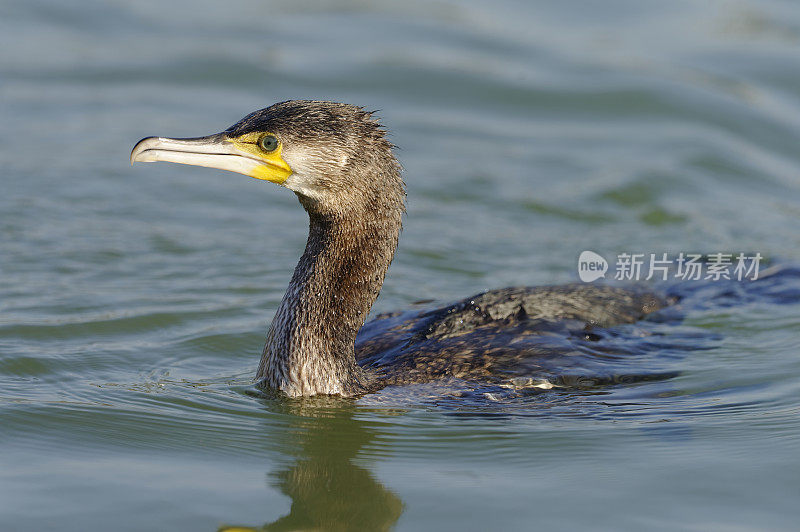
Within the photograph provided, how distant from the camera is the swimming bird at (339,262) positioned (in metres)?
5.97

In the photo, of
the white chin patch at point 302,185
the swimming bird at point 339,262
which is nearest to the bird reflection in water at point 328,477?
the swimming bird at point 339,262

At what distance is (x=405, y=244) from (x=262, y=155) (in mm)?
3900

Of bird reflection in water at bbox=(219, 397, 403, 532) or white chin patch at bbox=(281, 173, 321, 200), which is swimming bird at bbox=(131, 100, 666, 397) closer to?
white chin patch at bbox=(281, 173, 321, 200)

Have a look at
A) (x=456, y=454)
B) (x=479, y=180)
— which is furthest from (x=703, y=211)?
(x=456, y=454)

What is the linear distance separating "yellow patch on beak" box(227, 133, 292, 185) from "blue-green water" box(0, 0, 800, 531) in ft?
4.05

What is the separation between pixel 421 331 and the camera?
277 inches

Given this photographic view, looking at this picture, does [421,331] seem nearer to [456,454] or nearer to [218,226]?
[456,454]

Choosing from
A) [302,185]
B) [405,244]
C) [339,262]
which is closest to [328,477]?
[339,262]

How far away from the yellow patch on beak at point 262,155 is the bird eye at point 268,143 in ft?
0.04

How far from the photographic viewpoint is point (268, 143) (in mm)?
5969

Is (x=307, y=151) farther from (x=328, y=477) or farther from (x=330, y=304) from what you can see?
(x=328, y=477)

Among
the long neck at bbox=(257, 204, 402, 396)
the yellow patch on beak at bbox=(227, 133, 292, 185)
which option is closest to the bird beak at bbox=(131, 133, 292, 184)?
the yellow patch on beak at bbox=(227, 133, 292, 185)

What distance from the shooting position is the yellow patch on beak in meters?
5.97

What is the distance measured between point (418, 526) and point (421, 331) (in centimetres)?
222
